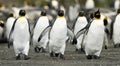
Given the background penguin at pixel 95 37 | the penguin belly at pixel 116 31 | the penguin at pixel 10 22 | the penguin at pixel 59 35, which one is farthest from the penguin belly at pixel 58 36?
the penguin at pixel 10 22

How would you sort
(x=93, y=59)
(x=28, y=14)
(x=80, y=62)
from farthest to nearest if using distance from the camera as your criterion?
(x=28, y=14), (x=93, y=59), (x=80, y=62)

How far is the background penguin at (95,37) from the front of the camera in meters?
16.6

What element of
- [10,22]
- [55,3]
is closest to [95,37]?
[10,22]

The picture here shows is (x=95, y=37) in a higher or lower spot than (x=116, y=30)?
lower

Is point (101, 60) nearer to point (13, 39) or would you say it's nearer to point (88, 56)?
point (88, 56)

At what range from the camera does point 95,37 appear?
16656 mm

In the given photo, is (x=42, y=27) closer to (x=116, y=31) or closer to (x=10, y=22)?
(x=116, y=31)

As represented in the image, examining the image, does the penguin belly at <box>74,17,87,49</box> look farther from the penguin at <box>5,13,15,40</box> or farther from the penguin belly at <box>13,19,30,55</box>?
the penguin at <box>5,13,15,40</box>

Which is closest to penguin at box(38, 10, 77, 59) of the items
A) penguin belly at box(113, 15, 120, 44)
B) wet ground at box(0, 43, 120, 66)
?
wet ground at box(0, 43, 120, 66)

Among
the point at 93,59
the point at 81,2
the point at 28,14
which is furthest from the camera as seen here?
the point at 81,2

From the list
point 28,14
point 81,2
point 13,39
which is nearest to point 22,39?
point 13,39

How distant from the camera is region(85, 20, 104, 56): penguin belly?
16562 mm

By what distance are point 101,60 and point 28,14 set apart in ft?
90.1

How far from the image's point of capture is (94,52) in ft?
55.1
